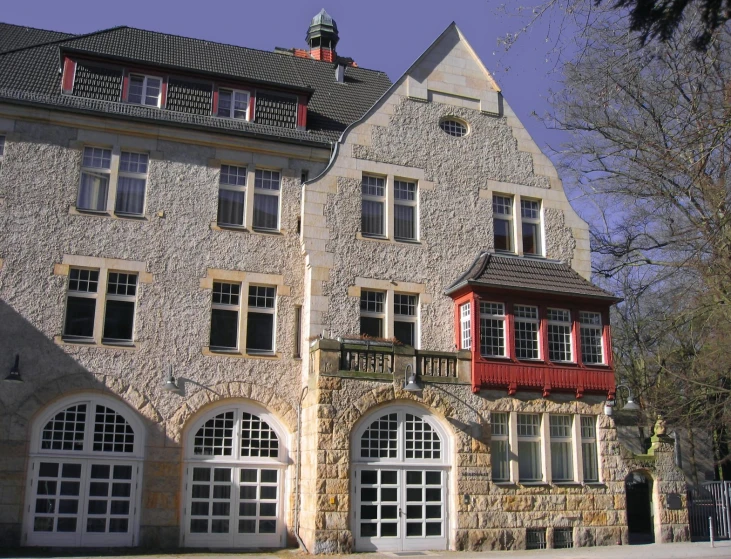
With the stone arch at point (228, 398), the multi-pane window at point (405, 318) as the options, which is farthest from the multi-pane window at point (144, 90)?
the multi-pane window at point (405, 318)

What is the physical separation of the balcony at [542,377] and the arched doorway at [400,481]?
63.4 inches

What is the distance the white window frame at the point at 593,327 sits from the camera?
19.5 metres

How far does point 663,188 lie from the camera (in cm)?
1903

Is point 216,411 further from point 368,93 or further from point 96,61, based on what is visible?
point 368,93

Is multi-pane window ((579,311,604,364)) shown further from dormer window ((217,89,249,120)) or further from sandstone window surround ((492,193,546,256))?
dormer window ((217,89,249,120))

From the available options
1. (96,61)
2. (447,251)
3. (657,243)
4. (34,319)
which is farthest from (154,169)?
(657,243)

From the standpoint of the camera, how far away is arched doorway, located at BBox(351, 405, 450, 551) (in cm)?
1711

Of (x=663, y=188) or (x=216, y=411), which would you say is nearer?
(x=216, y=411)

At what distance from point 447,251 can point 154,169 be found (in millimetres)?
7331

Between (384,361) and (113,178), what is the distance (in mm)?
7526

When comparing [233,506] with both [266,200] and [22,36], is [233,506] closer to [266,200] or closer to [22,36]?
[266,200]

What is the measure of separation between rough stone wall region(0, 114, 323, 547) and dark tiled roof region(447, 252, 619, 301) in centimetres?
425

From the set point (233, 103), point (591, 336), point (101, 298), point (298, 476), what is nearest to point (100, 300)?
point (101, 298)

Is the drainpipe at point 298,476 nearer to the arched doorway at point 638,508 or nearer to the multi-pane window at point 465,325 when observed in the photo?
the multi-pane window at point 465,325
